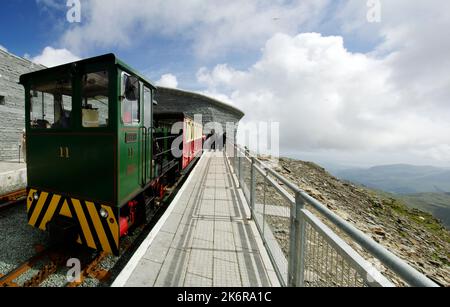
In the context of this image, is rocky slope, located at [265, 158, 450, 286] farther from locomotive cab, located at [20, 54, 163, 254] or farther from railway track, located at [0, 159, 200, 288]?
locomotive cab, located at [20, 54, 163, 254]

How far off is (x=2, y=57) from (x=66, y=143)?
1163cm

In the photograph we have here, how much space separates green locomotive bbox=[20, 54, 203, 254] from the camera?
3.48 metres

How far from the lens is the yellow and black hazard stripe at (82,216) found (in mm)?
3512

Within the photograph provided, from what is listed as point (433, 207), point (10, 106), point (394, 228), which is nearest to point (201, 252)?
point (394, 228)

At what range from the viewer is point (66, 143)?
3.76 meters

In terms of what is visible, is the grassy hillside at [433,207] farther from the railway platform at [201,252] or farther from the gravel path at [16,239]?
the gravel path at [16,239]

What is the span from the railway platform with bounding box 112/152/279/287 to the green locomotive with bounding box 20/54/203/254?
2.58 feet

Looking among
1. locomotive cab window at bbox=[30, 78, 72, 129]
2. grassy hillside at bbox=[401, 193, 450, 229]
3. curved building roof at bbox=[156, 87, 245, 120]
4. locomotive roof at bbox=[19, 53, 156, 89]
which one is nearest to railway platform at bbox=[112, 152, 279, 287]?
locomotive cab window at bbox=[30, 78, 72, 129]
